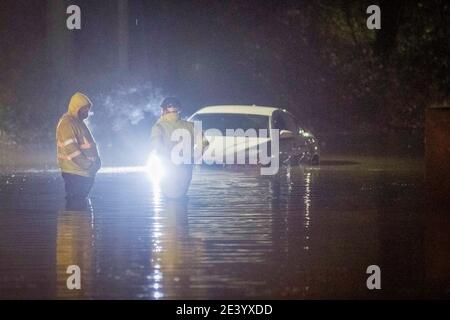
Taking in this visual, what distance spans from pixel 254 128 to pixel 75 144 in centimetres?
908

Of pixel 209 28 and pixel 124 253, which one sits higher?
pixel 209 28

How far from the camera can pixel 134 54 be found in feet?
141

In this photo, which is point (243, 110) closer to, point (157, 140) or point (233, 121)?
point (233, 121)

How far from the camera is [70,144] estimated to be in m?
19.1

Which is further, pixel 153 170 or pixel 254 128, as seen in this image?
pixel 254 128

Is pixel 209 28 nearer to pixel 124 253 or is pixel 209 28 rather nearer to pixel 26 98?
pixel 26 98

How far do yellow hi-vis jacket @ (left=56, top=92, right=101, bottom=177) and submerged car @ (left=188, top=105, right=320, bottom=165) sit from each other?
7802mm

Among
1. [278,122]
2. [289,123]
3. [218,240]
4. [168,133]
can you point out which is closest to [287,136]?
[278,122]

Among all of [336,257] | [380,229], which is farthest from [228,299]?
[380,229]

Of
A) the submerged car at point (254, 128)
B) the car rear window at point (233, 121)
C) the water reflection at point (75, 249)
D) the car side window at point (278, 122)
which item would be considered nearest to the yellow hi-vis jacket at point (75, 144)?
the water reflection at point (75, 249)

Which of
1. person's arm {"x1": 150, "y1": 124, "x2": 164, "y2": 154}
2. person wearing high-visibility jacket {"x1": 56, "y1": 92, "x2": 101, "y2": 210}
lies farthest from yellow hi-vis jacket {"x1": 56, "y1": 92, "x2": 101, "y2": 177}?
person's arm {"x1": 150, "y1": 124, "x2": 164, "y2": 154}

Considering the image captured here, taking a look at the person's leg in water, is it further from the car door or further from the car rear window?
the car door

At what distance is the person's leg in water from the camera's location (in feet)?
64.3
